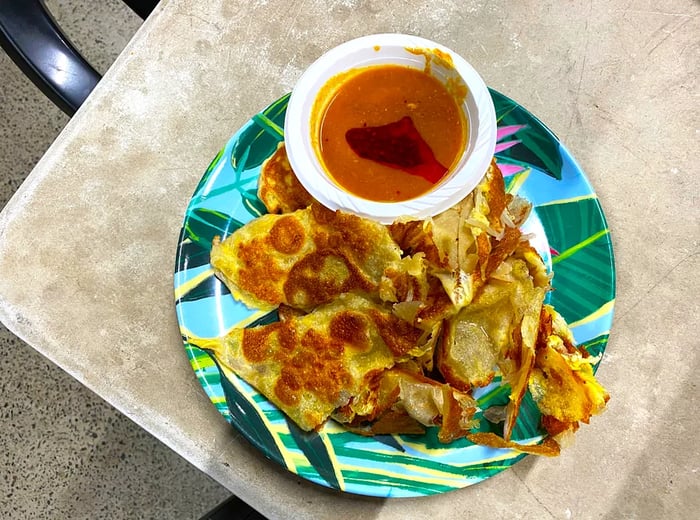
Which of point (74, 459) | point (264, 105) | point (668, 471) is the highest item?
point (264, 105)

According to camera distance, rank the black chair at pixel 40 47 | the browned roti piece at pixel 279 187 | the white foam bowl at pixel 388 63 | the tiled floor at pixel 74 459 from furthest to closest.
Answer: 1. the tiled floor at pixel 74 459
2. the black chair at pixel 40 47
3. the browned roti piece at pixel 279 187
4. the white foam bowl at pixel 388 63

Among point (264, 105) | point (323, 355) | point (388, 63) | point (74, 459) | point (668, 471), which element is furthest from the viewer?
point (74, 459)

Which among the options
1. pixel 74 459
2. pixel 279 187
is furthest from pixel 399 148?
pixel 74 459

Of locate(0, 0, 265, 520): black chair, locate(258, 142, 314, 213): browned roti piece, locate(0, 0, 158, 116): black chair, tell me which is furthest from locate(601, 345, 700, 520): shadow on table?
locate(0, 0, 158, 116): black chair

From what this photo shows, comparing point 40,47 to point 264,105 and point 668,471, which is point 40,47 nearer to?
point 264,105

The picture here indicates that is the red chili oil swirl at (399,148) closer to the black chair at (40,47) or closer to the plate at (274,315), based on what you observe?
the plate at (274,315)

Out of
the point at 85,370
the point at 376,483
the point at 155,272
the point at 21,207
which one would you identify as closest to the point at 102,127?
the point at 21,207

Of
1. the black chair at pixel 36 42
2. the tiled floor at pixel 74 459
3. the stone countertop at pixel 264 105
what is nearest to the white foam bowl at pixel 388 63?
the stone countertop at pixel 264 105
